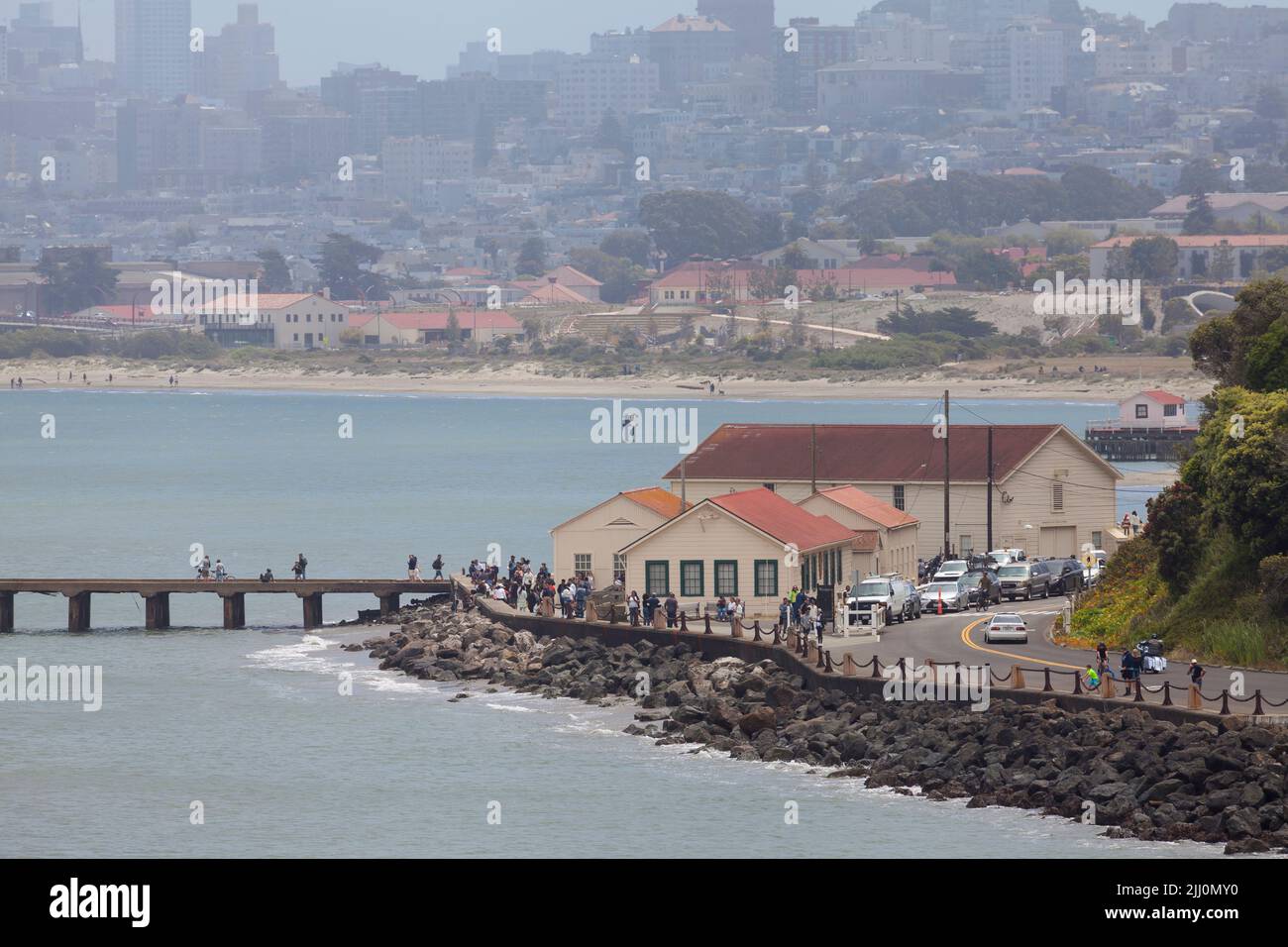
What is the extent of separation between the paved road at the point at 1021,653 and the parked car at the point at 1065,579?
5.68 feet

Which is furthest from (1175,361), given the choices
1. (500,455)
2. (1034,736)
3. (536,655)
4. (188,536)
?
(1034,736)

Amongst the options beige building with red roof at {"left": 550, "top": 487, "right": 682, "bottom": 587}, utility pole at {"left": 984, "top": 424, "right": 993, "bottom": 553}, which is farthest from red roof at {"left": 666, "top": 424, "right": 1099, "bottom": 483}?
beige building with red roof at {"left": 550, "top": 487, "right": 682, "bottom": 587}

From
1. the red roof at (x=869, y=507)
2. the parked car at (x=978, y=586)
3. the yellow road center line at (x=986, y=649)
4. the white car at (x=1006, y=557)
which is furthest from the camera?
the white car at (x=1006, y=557)

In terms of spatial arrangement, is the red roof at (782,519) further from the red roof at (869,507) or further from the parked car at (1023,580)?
the parked car at (1023,580)

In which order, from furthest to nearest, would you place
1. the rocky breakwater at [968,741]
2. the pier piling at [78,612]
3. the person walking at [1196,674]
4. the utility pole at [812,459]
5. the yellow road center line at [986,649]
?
the pier piling at [78,612] → the utility pole at [812,459] → the yellow road center line at [986,649] → the person walking at [1196,674] → the rocky breakwater at [968,741]

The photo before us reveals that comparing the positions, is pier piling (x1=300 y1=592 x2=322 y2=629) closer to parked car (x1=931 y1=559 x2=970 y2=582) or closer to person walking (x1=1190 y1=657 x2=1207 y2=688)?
parked car (x1=931 y1=559 x2=970 y2=582)

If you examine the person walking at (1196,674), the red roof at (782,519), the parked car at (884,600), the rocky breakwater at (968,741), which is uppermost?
the red roof at (782,519)

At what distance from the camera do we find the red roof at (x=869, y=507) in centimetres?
6425

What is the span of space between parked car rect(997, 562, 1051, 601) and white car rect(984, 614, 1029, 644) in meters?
8.75

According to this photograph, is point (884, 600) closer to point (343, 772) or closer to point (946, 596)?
point (946, 596)

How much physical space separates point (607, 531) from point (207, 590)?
41.7 feet

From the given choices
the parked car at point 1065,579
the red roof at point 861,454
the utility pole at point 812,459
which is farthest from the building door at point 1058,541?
the parked car at point 1065,579

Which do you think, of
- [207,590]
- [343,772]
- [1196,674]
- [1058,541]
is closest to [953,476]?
[1058,541]

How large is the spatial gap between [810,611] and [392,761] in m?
9.33
